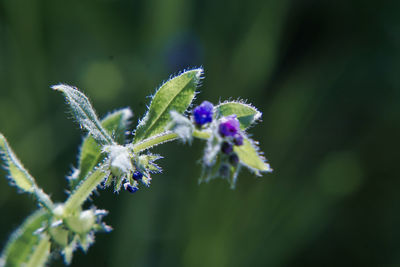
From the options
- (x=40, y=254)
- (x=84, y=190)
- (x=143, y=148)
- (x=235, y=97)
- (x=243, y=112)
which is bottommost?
(x=40, y=254)

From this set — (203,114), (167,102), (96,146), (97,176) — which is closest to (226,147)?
(203,114)

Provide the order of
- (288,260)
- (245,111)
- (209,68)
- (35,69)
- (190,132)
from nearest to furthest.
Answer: (190,132) < (245,111) < (288,260) < (35,69) < (209,68)

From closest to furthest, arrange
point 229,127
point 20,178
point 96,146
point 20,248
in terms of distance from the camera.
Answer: point 229,127
point 20,178
point 96,146
point 20,248

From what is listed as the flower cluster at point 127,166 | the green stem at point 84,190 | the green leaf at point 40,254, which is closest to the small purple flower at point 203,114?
the flower cluster at point 127,166

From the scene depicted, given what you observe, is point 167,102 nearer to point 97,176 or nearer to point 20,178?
point 97,176

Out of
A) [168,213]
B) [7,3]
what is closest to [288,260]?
[168,213]

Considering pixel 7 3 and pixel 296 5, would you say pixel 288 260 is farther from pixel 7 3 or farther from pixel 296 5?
pixel 7 3
